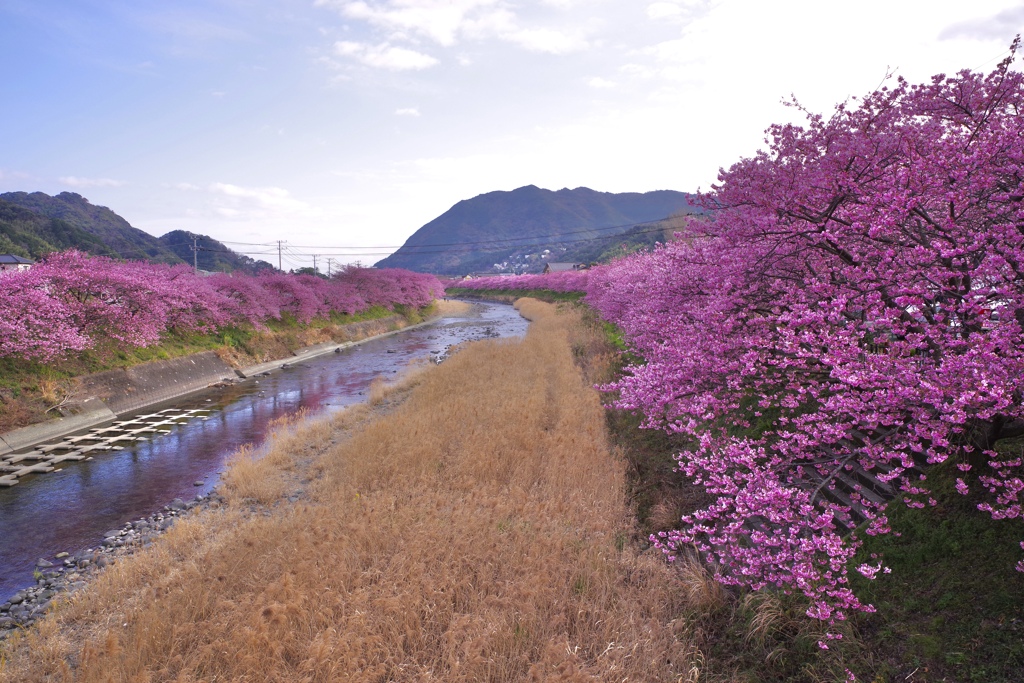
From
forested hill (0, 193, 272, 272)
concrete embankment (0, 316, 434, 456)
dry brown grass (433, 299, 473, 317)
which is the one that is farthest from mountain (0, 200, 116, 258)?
concrete embankment (0, 316, 434, 456)

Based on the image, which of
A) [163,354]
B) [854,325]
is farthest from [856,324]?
[163,354]

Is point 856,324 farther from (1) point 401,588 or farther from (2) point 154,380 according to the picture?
(2) point 154,380

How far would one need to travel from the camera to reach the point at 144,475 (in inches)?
506

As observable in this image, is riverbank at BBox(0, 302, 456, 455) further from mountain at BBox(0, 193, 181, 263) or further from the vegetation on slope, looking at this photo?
mountain at BBox(0, 193, 181, 263)

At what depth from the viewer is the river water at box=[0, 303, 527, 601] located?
969 cm

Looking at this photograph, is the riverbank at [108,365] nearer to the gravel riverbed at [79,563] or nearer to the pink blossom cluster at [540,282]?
the gravel riverbed at [79,563]

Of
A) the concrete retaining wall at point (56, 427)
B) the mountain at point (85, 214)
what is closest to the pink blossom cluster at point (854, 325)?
the concrete retaining wall at point (56, 427)

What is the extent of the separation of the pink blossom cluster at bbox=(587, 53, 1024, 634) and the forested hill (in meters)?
37.1

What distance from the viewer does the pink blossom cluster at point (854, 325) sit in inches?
185

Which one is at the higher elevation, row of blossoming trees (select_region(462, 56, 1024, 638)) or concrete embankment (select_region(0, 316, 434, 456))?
row of blossoming trees (select_region(462, 56, 1024, 638))

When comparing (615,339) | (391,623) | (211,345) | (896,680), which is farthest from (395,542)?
(211,345)

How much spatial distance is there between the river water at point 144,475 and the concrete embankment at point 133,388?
1149mm

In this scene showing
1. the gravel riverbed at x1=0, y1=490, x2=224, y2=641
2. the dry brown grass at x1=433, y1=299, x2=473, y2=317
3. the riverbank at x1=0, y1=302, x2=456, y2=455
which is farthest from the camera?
the dry brown grass at x1=433, y1=299, x2=473, y2=317

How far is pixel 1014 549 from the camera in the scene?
17.1 ft
